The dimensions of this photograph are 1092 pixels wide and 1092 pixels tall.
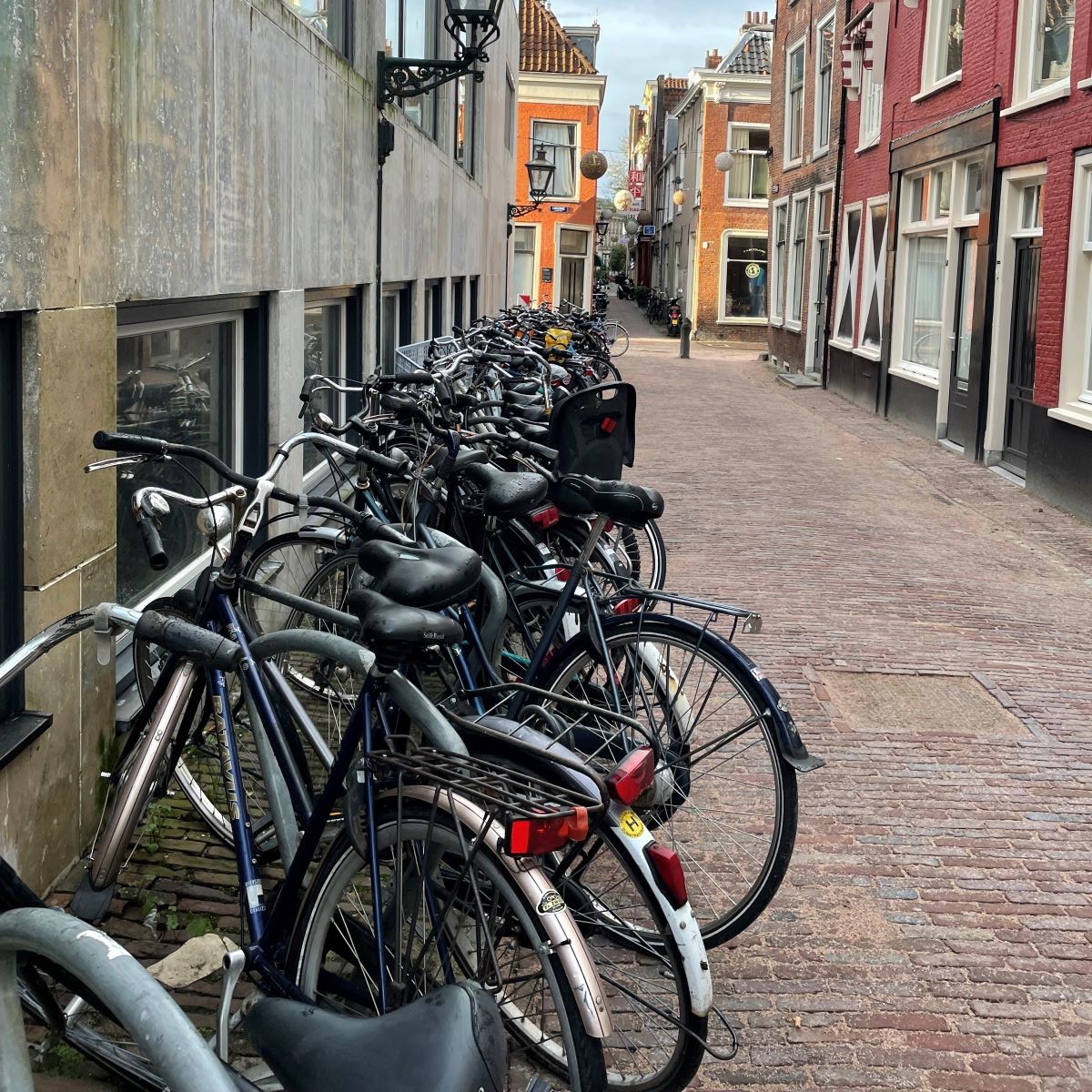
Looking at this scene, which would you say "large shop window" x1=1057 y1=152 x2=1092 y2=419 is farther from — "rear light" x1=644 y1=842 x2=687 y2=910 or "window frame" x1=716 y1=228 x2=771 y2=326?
"window frame" x1=716 y1=228 x2=771 y2=326

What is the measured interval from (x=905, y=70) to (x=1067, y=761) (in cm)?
1406

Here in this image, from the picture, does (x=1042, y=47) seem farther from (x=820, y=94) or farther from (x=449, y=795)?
(x=449, y=795)

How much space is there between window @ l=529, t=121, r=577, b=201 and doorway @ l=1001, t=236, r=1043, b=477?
27089mm

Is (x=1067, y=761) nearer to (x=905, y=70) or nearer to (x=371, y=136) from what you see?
(x=371, y=136)

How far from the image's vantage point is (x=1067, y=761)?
4.99 m

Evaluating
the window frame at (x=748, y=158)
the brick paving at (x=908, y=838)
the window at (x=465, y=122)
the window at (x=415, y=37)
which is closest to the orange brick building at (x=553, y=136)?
the window frame at (x=748, y=158)

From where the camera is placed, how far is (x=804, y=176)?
80.1 ft

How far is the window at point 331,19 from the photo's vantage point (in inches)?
251

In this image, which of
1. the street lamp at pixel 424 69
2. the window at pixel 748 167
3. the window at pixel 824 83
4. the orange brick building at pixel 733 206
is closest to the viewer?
the street lamp at pixel 424 69

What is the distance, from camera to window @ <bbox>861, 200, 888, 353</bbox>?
1837cm

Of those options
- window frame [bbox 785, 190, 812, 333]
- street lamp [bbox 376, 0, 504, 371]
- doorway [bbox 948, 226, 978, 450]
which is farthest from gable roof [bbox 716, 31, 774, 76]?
street lamp [bbox 376, 0, 504, 371]

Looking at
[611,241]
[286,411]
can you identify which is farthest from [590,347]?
[611,241]

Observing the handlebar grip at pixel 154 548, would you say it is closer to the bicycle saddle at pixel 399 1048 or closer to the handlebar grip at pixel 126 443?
the handlebar grip at pixel 126 443

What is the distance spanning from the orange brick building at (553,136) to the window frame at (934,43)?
71.9 ft
